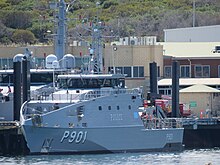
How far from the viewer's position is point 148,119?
82.1 m

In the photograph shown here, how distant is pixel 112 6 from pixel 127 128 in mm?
87492

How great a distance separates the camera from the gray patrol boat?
78.8 meters

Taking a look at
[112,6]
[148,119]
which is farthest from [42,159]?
[112,6]

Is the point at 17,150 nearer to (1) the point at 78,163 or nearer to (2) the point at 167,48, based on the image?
(1) the point at 78,163

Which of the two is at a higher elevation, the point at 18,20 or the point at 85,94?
the point at 18,20

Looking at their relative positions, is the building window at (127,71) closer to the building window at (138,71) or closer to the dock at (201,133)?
the building window at (138,71)

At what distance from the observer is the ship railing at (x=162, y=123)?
3231 inches

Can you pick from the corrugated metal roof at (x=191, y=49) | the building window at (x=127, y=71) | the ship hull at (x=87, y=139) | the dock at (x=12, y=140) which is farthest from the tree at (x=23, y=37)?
the ship hull at (x=87, y=139)

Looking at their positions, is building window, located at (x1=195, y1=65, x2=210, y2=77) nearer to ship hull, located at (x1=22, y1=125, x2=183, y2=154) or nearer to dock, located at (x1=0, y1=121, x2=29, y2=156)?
ship hull, located at (x1=22, y1=125, x2=183, y2=154)

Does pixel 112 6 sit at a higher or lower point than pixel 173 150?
higher

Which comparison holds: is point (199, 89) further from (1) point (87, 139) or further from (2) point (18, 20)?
(2) point (18, 20)

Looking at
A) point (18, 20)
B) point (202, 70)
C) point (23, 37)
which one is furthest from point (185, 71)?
point (18, 20)

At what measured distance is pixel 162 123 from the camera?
272 ft

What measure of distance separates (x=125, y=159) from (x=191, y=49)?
34.0 m
